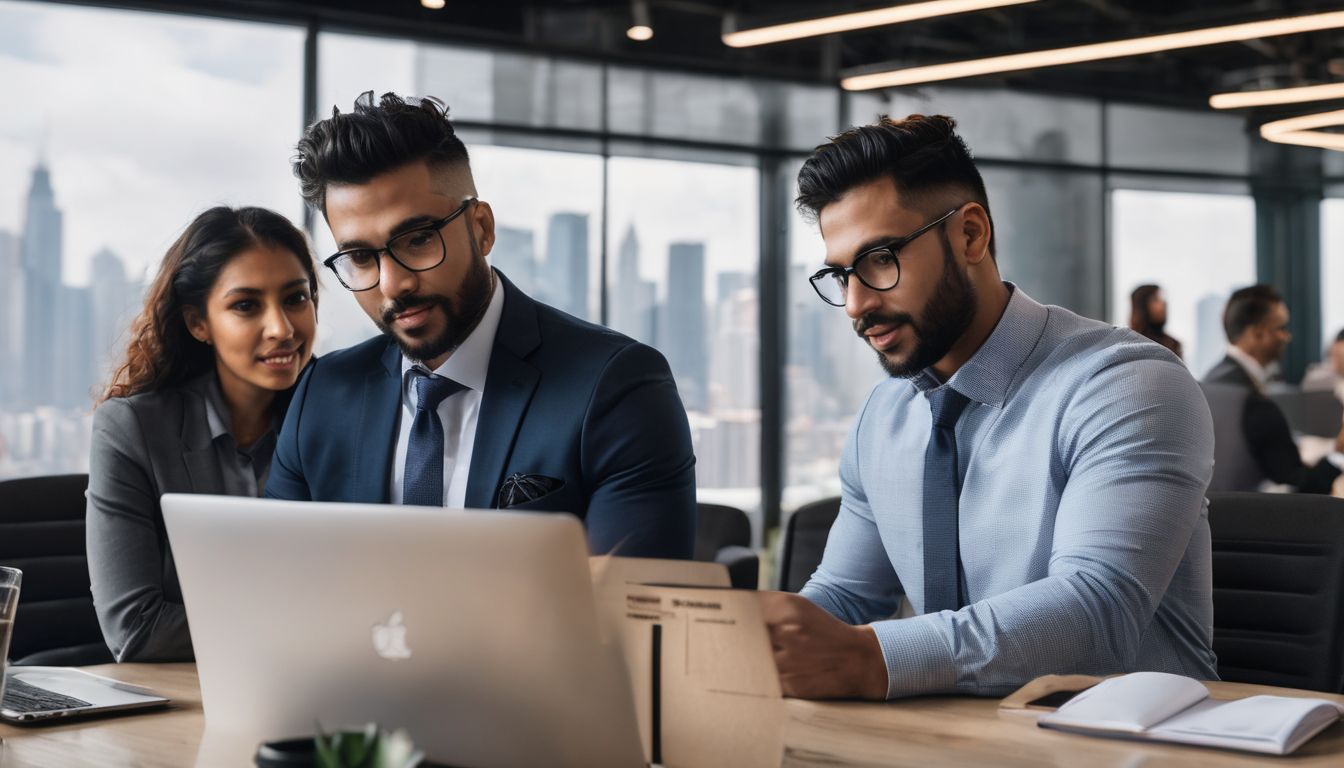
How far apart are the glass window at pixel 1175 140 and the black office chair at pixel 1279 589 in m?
6.01

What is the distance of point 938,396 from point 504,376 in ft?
2.32

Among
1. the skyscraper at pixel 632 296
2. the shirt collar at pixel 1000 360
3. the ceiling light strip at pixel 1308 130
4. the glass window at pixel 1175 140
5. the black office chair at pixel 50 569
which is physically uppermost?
the glass window at pixel 1175 140

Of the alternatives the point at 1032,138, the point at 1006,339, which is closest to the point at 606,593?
the point at 1006,339

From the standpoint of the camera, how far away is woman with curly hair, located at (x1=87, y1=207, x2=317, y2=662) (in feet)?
7.82

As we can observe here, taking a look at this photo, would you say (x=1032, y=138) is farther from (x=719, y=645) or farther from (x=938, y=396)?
(x=719, y=645)

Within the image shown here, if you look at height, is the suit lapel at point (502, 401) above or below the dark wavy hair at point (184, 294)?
below

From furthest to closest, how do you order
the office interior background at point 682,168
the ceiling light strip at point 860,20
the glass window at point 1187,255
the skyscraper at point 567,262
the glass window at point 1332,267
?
1. the glass window at point 1332,267
2. the glass window at point 1187,255
3. the skyscraper at point 567,262
4. the office interior background at point 682,168
5. the ceiling light strip at point 860,20

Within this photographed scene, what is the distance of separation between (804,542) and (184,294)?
4.70 feet

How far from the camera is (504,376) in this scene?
2105mm

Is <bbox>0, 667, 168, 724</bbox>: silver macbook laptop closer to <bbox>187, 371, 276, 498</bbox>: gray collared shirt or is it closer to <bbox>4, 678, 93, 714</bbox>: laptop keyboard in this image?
<bbox>4, 678, 93, 714</bbox>: laptop keyboard

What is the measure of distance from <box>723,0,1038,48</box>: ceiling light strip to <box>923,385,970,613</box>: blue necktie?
8.19 ft

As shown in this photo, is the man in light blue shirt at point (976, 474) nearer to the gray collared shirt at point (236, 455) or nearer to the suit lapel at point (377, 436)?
the suit lapel at point (377, 436)

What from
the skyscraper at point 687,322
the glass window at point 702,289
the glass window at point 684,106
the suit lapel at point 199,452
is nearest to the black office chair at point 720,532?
the suit lapel at point 199,452

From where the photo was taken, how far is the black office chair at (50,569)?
111 inches
